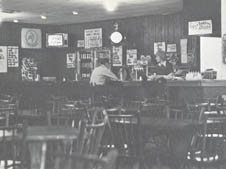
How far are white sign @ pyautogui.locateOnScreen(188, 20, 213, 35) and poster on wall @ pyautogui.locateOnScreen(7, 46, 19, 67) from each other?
6.92 meters

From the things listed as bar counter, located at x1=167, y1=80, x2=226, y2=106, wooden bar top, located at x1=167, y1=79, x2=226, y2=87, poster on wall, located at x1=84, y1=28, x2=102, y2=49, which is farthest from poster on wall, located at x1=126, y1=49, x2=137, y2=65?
wooden bar top, located at x1=167, y1=79, x2=226, y2=87

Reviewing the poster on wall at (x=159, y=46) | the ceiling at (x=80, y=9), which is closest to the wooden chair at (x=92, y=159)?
the ceiling at (x=80, y=9)

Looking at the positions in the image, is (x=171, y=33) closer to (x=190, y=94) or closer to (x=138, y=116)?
(x=190, y=94)

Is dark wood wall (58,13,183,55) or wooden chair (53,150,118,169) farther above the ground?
dark wood wall (58,13,183,55)

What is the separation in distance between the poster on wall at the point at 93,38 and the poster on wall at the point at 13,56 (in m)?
2.20

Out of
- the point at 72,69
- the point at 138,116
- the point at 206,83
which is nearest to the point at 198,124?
the point at 138,116

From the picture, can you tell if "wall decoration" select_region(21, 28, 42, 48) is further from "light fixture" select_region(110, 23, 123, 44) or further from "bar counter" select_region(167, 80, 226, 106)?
"bar counter" select_region(167, 80, 226, 106)

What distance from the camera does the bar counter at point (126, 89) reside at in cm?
848

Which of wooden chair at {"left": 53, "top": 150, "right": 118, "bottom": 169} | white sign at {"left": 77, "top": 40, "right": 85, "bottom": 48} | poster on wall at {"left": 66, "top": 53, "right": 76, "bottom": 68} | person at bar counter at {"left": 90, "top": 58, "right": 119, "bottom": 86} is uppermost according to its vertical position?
white sign at {"left": 77, "top": 40, "right": 85, "bottom": 48}

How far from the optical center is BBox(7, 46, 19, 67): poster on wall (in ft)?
53.6

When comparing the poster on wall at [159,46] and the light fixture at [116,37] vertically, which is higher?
the light fixture at [116,37]

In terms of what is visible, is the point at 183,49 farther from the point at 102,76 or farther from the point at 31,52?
the point at 31,52

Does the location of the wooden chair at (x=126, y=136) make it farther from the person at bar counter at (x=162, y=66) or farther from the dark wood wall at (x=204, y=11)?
the person at bar counter at (x=162, y=66)

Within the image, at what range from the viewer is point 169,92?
8828mm
